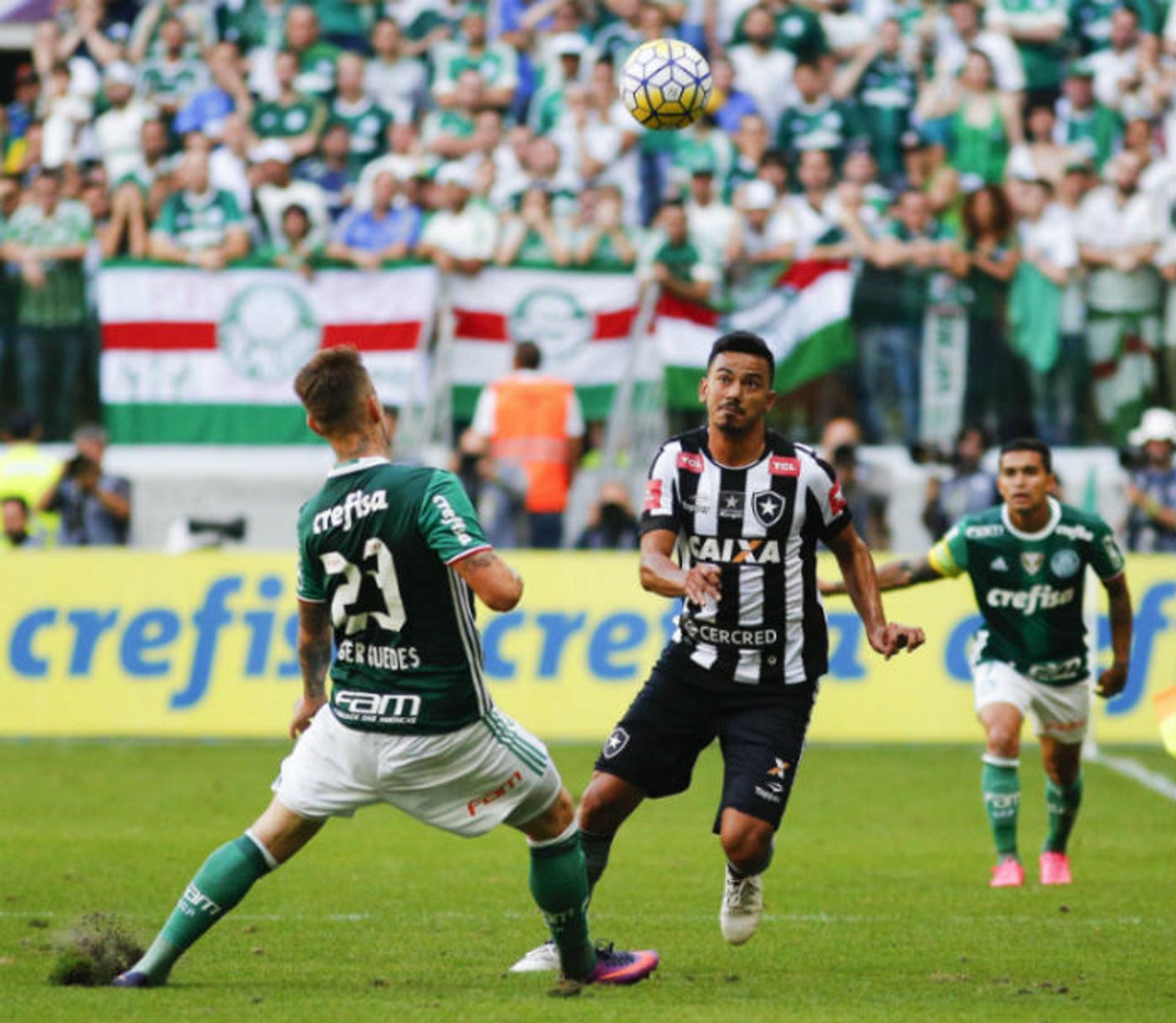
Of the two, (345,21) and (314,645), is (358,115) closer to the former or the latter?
(345,21)

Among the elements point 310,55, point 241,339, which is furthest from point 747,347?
point 310,55

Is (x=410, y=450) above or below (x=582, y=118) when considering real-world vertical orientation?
below

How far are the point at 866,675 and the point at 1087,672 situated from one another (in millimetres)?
5911

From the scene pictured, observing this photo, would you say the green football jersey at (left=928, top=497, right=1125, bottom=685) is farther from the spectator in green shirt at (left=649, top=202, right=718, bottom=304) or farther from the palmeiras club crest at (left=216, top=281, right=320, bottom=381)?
the palmeiras club crest at (left=216, top=281, right=320, bottom=381)

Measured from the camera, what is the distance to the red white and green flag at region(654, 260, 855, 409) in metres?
18.7

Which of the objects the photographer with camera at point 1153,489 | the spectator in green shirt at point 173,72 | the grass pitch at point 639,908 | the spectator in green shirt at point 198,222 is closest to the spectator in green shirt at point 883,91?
the photographer with camera at point 1153,489

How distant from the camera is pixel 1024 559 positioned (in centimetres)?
1112

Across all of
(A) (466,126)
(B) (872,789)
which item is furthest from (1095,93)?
(B) (872,789)

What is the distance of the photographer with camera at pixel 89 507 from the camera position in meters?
18.4

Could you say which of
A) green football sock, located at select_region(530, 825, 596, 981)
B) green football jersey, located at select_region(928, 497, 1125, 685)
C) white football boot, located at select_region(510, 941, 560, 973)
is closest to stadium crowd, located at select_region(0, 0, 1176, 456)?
green football jersey, located at select_region(928, 497, 1125, 685)

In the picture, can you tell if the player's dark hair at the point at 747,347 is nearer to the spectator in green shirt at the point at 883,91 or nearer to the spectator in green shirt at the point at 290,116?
the spectator in green shirt at the point at 883,91

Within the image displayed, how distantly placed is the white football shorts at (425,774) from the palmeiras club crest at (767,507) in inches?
50.4

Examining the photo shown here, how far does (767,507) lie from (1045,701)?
11.4ft

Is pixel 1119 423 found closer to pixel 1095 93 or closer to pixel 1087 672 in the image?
pixel 1095 93
